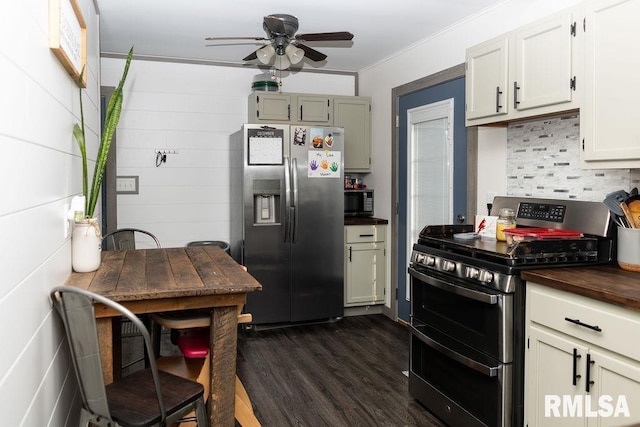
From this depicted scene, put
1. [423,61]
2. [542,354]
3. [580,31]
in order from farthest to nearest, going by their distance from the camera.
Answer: [423,61]
[580,31]
[542,354]

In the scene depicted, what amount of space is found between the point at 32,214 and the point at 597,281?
2.00 metres

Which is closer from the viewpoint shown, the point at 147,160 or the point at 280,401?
the point at 280,401

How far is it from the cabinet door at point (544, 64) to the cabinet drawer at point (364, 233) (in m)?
2.23

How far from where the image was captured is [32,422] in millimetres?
1474

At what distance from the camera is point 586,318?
1.92 m

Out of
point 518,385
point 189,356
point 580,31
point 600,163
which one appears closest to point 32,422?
point 189,356

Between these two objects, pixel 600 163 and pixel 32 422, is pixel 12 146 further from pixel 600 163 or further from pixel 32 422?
pixel 600 163

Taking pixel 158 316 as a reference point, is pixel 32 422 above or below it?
below

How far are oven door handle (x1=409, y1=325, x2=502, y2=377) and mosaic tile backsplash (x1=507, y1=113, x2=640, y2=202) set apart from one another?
3.49 ft

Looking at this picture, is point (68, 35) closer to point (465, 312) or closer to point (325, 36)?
point (325, 36)

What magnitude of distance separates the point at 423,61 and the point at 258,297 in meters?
2.37

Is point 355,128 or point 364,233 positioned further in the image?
point 355,128

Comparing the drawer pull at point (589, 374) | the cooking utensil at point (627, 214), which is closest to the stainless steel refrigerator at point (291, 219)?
the cooking utensil at point (627, 214)

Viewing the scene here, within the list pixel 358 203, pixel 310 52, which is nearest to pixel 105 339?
pixel 310 52
